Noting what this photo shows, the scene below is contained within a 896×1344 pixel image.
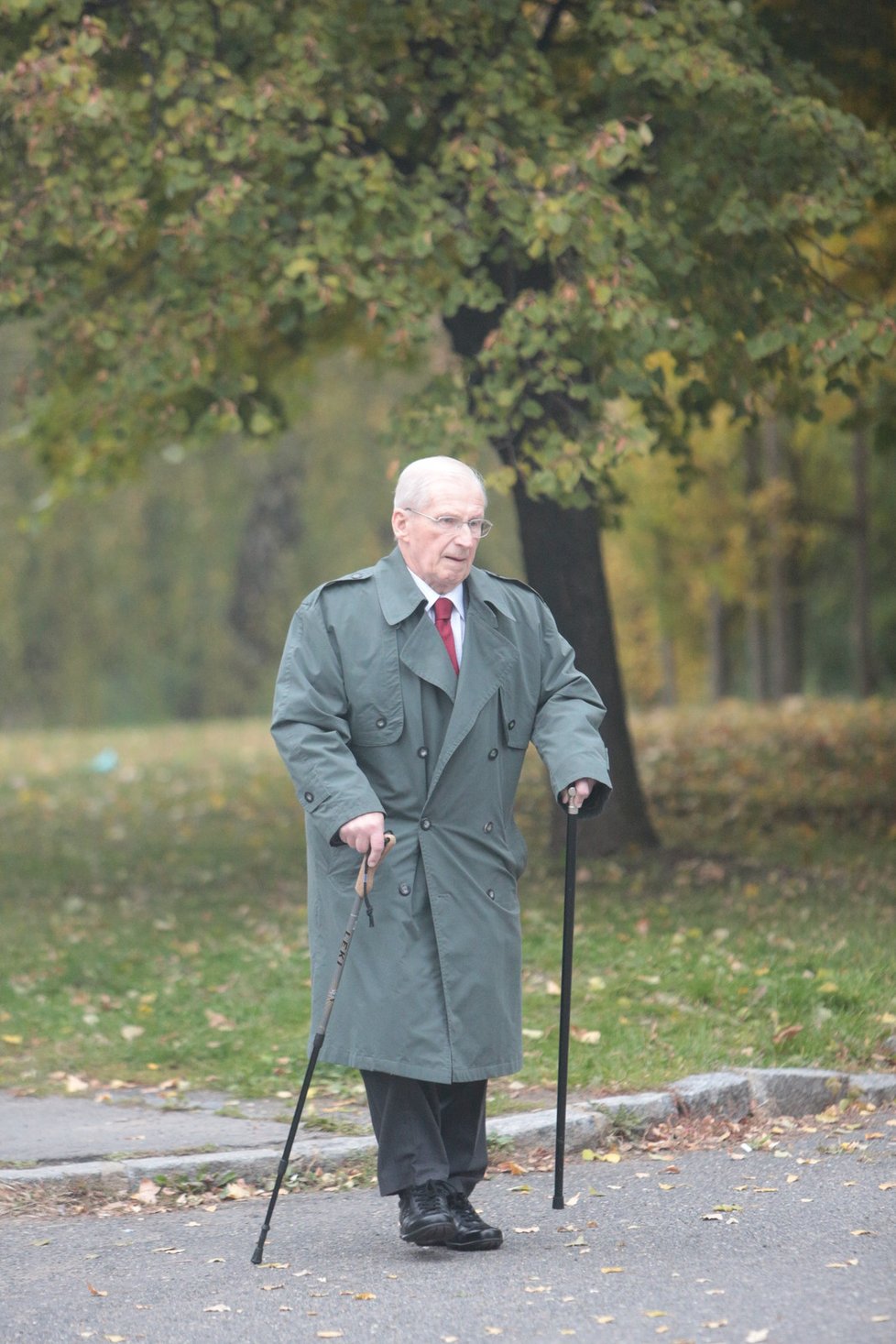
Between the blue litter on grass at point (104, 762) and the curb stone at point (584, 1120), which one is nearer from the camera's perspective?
the curb stone at point (584, 1120)

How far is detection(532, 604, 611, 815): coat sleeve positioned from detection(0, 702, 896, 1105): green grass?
6.48ft

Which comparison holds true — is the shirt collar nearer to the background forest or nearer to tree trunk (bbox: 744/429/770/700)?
the background forest

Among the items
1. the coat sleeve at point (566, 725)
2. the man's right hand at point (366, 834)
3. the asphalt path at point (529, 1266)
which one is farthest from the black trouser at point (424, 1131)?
the coat sleeve at point (566, 725)

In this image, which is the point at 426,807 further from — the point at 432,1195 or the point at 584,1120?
the point at 584,1120

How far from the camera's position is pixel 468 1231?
479cm

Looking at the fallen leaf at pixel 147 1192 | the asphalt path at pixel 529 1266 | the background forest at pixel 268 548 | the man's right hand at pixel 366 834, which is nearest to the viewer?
the asphalt path at pixel 529 1266

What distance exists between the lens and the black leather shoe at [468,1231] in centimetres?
479

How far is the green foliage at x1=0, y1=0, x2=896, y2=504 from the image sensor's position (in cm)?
873

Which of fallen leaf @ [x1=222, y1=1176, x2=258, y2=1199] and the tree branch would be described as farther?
the tree branch

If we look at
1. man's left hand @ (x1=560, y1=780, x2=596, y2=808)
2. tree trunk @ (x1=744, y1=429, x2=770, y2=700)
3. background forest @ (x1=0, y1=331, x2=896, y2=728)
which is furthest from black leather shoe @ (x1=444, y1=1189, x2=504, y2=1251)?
tree trunk @ (x1=744, y1=429, x2=770, y2=700)

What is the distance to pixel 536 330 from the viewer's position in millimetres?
8789

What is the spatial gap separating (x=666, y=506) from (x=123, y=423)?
543 inches

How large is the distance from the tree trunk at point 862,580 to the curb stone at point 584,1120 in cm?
1510

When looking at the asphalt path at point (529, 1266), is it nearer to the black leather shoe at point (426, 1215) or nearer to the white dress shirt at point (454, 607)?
the black leather shoe at point (426, 1215)
